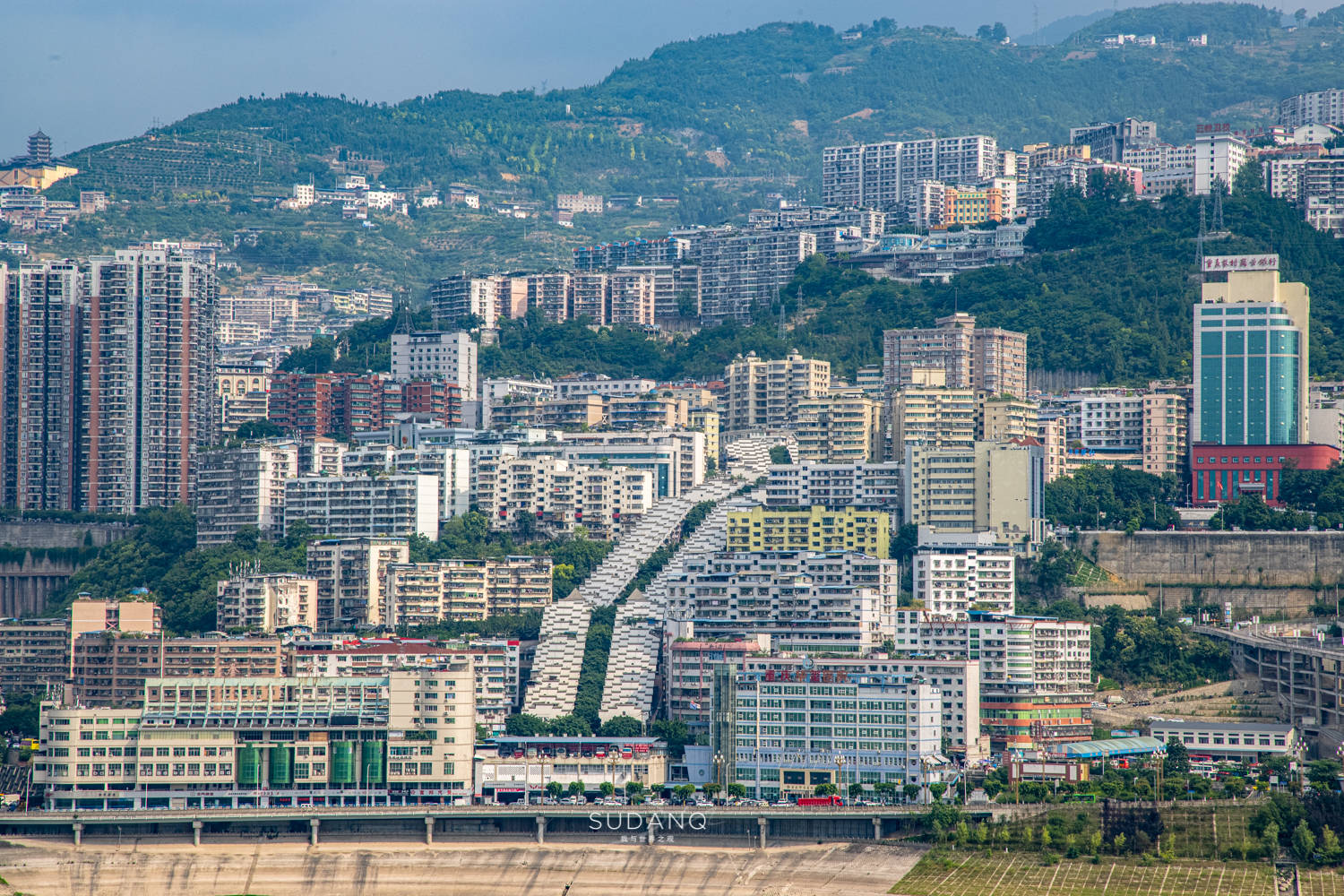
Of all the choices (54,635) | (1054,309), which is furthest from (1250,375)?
(54,635)

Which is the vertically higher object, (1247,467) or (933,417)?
(933,417)

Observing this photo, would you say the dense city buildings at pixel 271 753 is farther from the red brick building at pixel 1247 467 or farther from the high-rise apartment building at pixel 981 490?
the red brick building at pixel 1247 467

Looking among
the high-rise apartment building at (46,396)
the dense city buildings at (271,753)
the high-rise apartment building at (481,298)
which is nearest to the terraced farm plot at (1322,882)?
the dense city buildings at (271,753)

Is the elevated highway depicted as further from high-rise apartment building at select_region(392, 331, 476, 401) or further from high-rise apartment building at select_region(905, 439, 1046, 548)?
high-rise apartment building at select_region(392, 331, 476, 401)

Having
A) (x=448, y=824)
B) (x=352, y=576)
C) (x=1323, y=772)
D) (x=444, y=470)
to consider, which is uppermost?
(x=444, y=470)

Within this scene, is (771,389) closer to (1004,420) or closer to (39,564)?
(1004,420)

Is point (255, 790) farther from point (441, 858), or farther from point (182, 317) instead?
point (182, 317)
